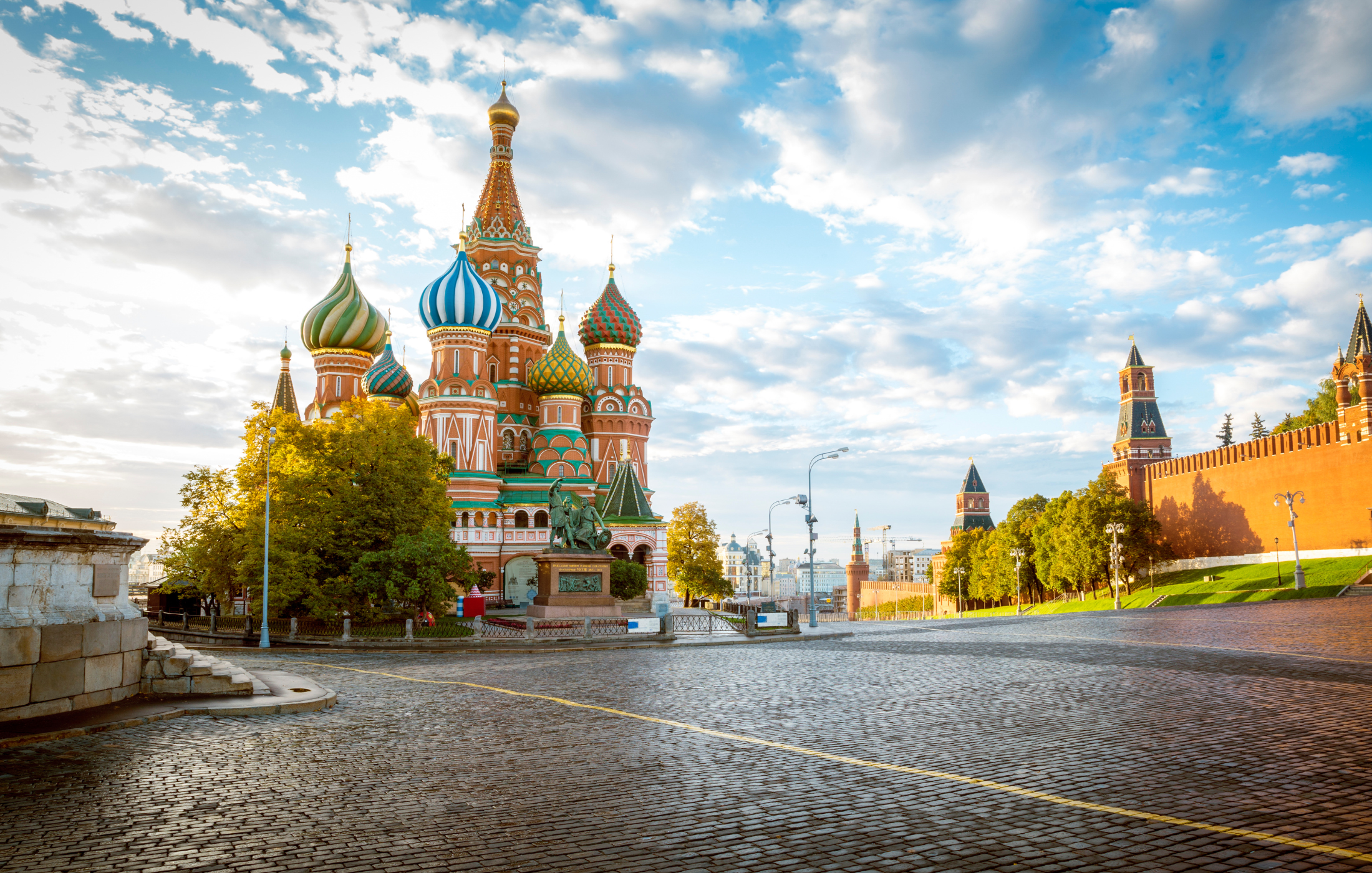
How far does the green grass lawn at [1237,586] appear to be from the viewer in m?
41.6

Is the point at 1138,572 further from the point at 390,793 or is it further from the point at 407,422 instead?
the point at 390,793

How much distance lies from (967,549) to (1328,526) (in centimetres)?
4234

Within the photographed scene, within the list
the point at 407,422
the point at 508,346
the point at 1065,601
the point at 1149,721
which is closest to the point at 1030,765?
the point at 1149,721

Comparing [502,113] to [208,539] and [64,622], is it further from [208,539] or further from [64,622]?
[64,622]

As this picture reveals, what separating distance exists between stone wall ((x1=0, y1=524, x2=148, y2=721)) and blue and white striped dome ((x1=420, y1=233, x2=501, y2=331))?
42.9 m

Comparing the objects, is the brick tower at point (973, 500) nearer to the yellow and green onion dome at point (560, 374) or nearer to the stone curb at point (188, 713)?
the yellow and green onion dome at point (560, 374)

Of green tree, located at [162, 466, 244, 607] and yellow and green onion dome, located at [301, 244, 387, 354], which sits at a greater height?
yellow and green onion dome, located at [301, 244, 387, 354]

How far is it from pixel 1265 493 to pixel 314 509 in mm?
59677

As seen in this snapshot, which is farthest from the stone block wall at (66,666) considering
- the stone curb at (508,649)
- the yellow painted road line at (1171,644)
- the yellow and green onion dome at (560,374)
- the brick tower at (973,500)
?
the brick tower at (973,500)

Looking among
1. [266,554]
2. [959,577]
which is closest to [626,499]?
[266,554]

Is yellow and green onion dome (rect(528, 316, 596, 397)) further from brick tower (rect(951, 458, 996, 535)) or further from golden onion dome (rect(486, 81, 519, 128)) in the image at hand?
brick tower (rect(951, 458, 996, 535))

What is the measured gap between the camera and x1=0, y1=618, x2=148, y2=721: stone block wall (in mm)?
9898

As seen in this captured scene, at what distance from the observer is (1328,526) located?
5262cm

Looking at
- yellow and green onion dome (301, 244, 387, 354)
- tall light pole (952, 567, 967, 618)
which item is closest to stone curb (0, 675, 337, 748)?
yellow and green onion dome (301, 244, 387, 354)
